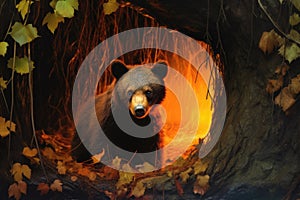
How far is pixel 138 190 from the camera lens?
3.91 m

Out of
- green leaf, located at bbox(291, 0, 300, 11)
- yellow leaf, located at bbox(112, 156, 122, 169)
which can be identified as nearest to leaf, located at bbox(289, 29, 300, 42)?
green leaf, located at bbox(291, 0, 300, 11)

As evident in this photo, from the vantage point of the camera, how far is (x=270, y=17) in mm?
3643

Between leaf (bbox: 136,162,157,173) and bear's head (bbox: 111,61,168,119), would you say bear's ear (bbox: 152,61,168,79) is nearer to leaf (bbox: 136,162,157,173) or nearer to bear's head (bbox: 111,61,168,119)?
bear's head (bbox: 111,61,168,119)

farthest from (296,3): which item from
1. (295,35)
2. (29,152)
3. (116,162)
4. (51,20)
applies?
(29,152)

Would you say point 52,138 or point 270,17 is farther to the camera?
point 52,138

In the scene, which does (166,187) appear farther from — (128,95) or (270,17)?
(270,17)

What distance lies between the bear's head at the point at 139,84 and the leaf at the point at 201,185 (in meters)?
0.97

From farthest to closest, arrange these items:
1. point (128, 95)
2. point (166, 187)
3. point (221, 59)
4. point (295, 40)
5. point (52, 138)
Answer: point (52, 138)
point (128, 95)
point (221, 59)
point (166, 187)
point (295, 40)

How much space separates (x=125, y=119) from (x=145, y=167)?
0.52 m

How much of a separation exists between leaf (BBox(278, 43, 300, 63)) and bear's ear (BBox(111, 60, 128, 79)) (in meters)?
1.68

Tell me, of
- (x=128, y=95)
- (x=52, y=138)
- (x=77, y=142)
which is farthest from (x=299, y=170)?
(x=52, y=138)

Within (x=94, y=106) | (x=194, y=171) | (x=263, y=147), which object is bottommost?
(x=194, y=171)

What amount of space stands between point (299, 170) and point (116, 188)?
1.36 metres

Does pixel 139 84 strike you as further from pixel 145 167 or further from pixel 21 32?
pixel 21 32
